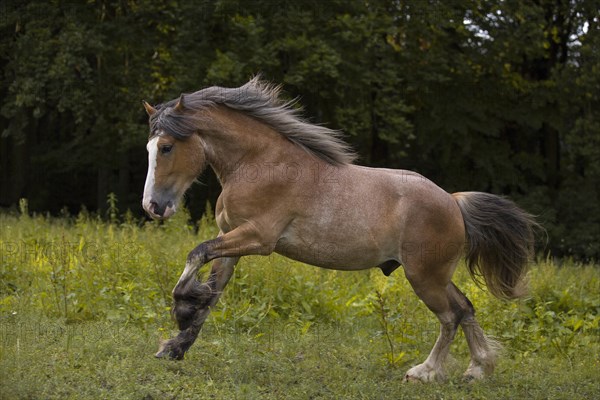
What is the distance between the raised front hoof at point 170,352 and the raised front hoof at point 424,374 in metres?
1.96

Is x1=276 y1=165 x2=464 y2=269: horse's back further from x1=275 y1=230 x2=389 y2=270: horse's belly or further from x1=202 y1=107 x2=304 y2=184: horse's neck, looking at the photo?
x1=202 y1=107 x2=304 y2=184: horse's neck

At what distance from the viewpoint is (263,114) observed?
6.53 m

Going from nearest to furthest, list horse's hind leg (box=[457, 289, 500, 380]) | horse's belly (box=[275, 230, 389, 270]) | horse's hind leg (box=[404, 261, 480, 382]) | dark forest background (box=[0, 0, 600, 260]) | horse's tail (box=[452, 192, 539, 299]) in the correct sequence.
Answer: horse's belly (box=[275, 230, 389, 270]), horse's hind leg (box=[404, 261, 480, 382]), horse's hind leg (box=[457, 289, 500, 380]), horse's tail (box=[452, 192, 539, 299]), dark forest background (box=[0, 0, 600, 260])

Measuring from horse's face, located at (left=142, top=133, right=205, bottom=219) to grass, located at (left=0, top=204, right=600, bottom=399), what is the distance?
1.28 metres

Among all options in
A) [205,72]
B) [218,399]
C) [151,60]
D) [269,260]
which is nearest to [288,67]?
[205,72]

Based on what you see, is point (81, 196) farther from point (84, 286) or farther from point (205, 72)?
point (84, 286)

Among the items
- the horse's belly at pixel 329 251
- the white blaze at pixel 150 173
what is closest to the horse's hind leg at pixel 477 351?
the horse's belly at pixel 329 251

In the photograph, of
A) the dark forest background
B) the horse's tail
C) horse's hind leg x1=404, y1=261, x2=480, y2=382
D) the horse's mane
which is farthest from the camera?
the dark forest background

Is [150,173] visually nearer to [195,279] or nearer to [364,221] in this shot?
[195,279]

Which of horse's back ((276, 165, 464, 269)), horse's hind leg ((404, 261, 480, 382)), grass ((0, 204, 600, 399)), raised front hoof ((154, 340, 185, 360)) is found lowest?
grass ((0, 204, 600, 399))

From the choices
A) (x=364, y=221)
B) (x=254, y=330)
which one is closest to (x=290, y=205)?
(x=364, y=221)

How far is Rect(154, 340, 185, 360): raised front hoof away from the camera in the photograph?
20.9 feet

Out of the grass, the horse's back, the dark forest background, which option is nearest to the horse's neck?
the horse's back

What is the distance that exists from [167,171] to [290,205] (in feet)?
3.38
